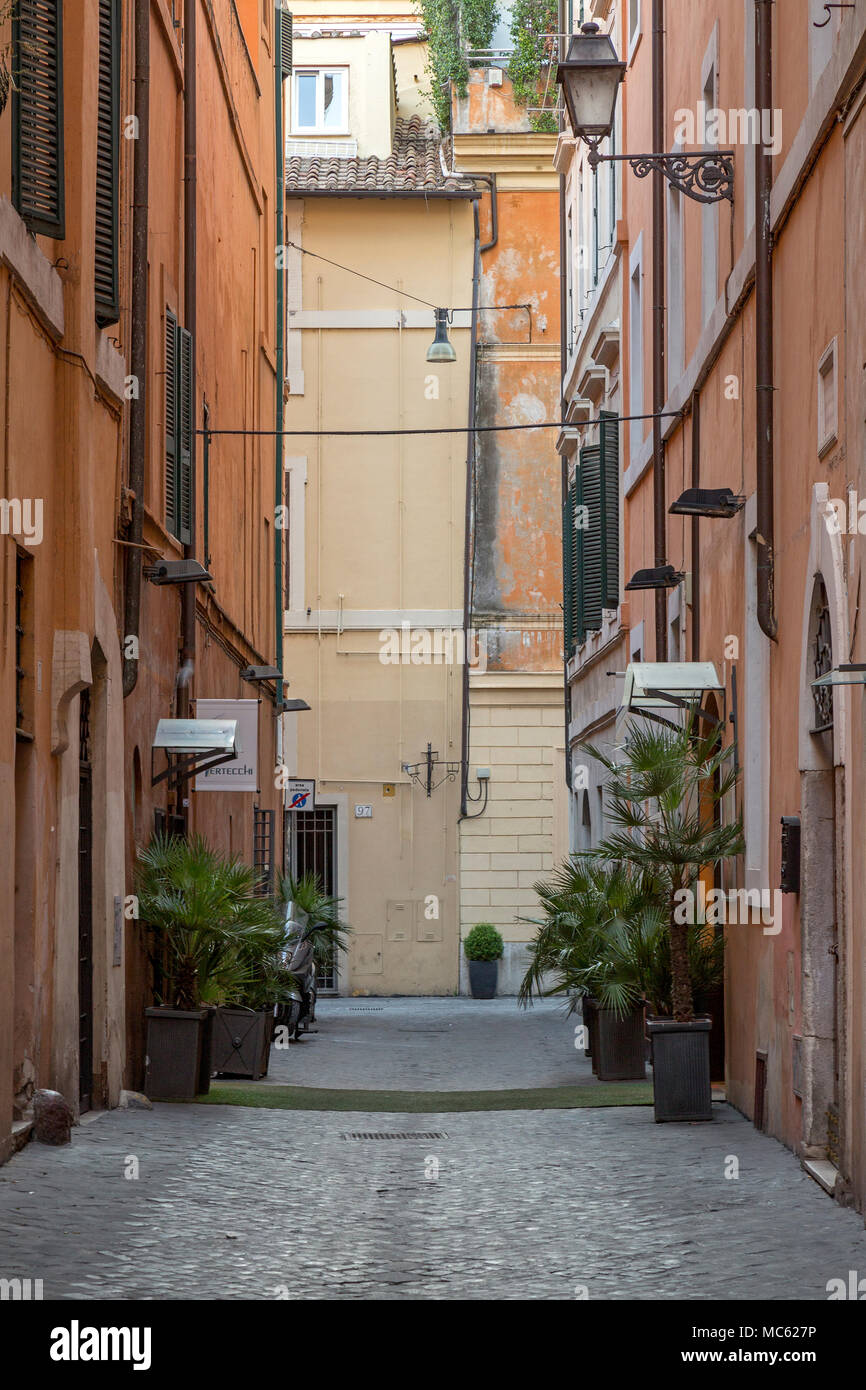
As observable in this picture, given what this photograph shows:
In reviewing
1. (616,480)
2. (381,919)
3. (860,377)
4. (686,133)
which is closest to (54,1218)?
(860,377)

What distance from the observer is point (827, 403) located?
951 cm

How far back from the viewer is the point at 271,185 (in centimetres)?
2644

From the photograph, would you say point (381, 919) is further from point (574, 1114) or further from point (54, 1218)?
point (54, 1218)

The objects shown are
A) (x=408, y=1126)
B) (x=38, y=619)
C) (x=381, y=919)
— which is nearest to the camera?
(x=38, y=619)

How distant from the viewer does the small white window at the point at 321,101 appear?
35.2m

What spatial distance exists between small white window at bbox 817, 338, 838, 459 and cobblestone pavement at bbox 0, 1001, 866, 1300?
344 cm

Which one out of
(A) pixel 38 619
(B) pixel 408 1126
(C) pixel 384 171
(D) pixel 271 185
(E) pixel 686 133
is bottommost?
(B) pixel 408 1126

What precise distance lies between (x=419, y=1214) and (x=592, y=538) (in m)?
13.8

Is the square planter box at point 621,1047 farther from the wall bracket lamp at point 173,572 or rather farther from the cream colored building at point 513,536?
the cream colored building at point 513,536

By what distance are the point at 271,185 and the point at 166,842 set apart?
46.3 ft

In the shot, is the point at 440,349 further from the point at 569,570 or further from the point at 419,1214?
the point at 419,1214

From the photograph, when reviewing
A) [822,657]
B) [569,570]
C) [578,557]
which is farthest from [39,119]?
[569,570]

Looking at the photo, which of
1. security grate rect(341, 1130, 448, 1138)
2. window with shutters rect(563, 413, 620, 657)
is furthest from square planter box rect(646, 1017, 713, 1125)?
window with shutters rect(563, 413, 620, 657)

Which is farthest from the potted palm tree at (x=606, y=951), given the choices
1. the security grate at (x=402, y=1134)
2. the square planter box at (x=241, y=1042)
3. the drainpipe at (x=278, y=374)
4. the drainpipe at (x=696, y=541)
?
the drainpipe at (x=278, y=374)
